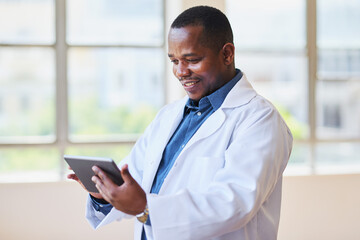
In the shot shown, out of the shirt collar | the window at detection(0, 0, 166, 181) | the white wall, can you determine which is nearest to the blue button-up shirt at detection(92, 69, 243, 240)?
the shirt collar

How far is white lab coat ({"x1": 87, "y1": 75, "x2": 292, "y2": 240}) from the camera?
1.20m

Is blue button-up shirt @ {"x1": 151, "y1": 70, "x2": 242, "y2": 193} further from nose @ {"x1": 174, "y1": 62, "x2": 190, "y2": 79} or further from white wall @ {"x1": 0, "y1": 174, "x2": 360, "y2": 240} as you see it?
white wall @ {"x1": 0, "y1": 174, "x2": 360, "y2": 240}

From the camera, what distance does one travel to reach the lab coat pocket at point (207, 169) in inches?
52.4

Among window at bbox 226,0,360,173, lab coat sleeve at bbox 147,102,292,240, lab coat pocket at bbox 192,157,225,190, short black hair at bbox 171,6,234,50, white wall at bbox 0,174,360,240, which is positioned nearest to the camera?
lab coat sleeve at bbox 147,102,292,240

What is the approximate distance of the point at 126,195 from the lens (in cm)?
123

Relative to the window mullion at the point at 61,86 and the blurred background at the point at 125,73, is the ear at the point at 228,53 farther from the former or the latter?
the window mullion at the point at 61,86

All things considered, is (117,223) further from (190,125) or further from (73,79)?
(190,125)

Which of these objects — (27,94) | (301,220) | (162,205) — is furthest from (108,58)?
(162,205)

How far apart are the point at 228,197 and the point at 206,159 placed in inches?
7.4

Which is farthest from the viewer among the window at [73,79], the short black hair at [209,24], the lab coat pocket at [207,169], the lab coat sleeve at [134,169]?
the window at [73,79]

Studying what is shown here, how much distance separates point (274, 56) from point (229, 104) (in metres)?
2.17

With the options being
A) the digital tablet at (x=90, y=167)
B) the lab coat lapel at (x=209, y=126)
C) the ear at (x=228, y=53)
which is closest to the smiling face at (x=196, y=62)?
the ear at (x=228, y=53)

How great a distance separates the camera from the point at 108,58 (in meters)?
3.24

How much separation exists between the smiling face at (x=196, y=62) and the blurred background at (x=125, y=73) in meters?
1.61
